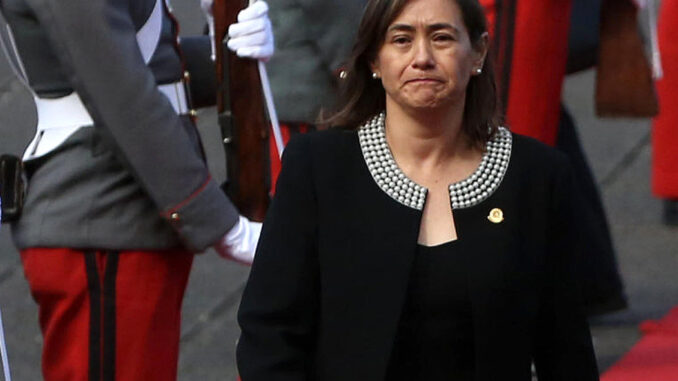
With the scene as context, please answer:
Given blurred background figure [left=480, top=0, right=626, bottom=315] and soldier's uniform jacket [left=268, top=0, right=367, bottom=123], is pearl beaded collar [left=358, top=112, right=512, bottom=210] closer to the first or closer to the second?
soldier's uniform jacket [left=268, top=0, right=367, bottom=123]

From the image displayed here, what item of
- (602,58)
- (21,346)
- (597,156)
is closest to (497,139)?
(602,58)

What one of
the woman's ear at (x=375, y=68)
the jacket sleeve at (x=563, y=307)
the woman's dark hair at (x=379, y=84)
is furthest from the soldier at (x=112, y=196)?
the jacket sleeve at (x=563, y=307)

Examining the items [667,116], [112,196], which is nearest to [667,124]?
[667,116]

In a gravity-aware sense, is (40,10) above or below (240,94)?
above

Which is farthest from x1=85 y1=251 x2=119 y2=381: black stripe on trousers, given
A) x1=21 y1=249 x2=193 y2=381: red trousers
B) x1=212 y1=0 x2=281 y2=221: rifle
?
x1=212 y1=0 x2=281 y2=221: rifle

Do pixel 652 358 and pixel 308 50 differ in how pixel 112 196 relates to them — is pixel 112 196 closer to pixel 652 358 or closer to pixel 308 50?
pixel 308 50

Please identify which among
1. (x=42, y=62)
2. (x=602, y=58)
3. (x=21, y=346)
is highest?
(x=42, y=62)

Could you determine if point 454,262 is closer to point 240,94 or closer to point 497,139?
point 497,139

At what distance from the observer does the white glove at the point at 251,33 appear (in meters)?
4.14

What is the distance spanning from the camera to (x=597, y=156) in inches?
311

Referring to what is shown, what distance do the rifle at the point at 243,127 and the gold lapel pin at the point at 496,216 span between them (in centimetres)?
132

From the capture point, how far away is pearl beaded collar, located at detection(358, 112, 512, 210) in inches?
117

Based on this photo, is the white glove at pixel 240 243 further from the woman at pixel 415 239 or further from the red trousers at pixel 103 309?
the woman at pixel 415 239

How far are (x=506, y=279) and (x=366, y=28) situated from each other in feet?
1.73
